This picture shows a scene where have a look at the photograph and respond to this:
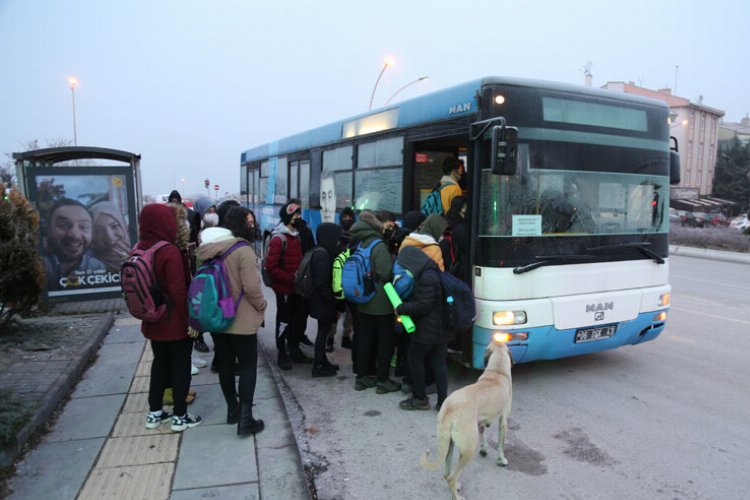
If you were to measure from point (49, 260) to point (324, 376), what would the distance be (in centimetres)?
596

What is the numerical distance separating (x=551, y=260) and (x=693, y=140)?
2510 inches

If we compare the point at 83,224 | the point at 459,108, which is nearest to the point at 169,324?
the point at 459,108

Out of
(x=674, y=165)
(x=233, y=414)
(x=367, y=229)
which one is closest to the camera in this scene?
Answer: (x=233, y=414)

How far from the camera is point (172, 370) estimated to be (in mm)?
4500

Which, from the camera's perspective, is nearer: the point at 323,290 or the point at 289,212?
the point at 323,290

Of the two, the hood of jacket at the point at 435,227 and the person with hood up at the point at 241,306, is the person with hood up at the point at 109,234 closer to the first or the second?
the person with hood up at the point at 241,306

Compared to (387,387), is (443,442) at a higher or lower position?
higher

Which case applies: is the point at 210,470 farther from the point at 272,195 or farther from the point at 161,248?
the point at 272,195

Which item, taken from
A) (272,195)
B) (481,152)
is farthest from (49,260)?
(481,152)

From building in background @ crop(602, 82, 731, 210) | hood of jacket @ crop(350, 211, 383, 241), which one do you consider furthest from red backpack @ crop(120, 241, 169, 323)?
building in background @ crop(602, 82, 731, 210)

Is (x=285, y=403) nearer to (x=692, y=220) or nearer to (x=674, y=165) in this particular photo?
(x=674, y=165)

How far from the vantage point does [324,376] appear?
6043mm

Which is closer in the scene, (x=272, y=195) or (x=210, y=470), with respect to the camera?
(x=210, y=470)

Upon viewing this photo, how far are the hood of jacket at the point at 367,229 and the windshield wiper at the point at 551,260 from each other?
142cm
